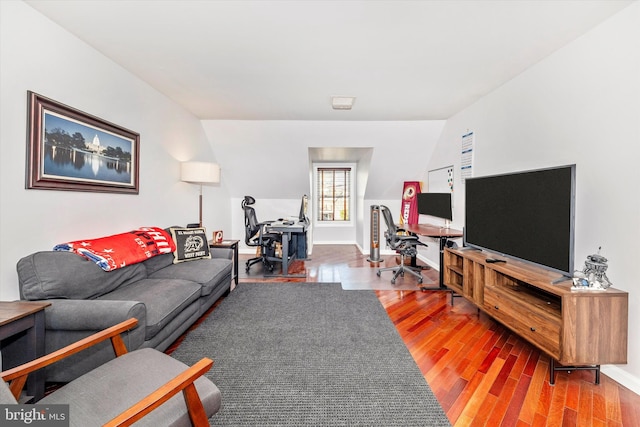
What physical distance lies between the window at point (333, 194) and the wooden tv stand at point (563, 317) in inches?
203

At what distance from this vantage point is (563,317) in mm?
1745

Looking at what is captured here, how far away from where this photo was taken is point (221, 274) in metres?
3.03

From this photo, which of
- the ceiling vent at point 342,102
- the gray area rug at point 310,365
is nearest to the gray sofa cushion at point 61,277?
the gray area rug at point 310,365

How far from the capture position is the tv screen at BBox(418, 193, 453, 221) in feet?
14.1

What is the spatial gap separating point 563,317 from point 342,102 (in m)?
3.13

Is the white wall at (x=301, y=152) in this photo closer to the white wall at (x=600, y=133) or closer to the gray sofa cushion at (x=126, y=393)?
the white wall at (x=600, y=133)

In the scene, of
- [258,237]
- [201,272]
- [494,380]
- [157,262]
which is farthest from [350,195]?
[494,380]

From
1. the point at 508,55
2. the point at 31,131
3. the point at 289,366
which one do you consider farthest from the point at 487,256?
the point at 31,131

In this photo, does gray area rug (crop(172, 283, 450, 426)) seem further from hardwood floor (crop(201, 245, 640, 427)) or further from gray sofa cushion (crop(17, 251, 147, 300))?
gray sofa cushion (crop(17, 251, 147, 300))

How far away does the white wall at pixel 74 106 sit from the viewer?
1.79 meters

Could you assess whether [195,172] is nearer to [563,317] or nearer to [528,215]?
[528,215]

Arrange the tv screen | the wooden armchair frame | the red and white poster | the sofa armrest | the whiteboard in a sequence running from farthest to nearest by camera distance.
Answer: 1. the red and white poster
2. the whiteboard
3. the tv screen
4. the sofa armrest
5. the wooden armchair frame

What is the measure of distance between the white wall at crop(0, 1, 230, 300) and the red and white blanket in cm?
16

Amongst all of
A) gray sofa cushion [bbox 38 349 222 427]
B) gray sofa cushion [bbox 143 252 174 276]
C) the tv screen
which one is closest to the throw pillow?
gray sofa cushion [bbox 143 252 174 276]
